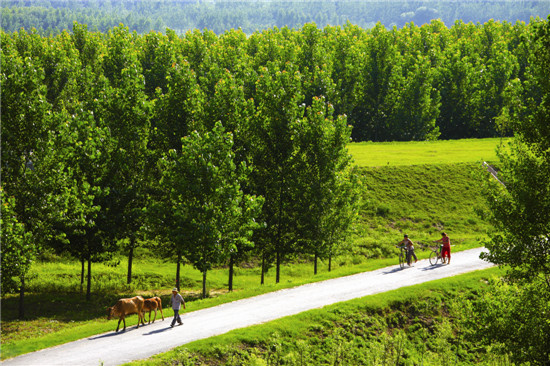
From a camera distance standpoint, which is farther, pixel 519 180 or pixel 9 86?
pixel 9 86

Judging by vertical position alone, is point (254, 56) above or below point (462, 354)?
above

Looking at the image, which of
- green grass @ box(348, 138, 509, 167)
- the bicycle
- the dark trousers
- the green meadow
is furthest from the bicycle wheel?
green grass @ box(348, 138, 509, 167)

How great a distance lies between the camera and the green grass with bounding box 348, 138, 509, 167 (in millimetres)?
65438

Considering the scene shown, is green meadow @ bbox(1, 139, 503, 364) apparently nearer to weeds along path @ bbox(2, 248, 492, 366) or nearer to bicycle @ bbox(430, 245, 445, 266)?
weeds along path @ bbox(2, 248, 492, 366)

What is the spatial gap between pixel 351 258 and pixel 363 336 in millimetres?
21663

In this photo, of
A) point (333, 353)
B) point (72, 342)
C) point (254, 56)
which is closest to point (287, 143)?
point (333, 353)

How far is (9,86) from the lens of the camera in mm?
33031

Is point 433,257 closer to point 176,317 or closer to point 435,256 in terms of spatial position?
point 435,256

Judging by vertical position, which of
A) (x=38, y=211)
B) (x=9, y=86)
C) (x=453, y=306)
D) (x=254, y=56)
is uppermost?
(x=254, y=56)

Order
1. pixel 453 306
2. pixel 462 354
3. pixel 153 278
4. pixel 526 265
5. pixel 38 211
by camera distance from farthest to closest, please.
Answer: pixel 153 278, pixel 38 211, pixel 453 306, pixel 462 354, pixel 526 265

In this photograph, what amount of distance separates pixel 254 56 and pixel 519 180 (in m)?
72.4

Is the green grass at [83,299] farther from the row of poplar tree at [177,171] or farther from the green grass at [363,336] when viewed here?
the green grass at [363,336]

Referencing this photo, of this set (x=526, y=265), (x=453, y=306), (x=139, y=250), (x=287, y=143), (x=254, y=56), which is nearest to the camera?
(x=526, y=265)

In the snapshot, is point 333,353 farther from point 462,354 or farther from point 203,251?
point 203,251
